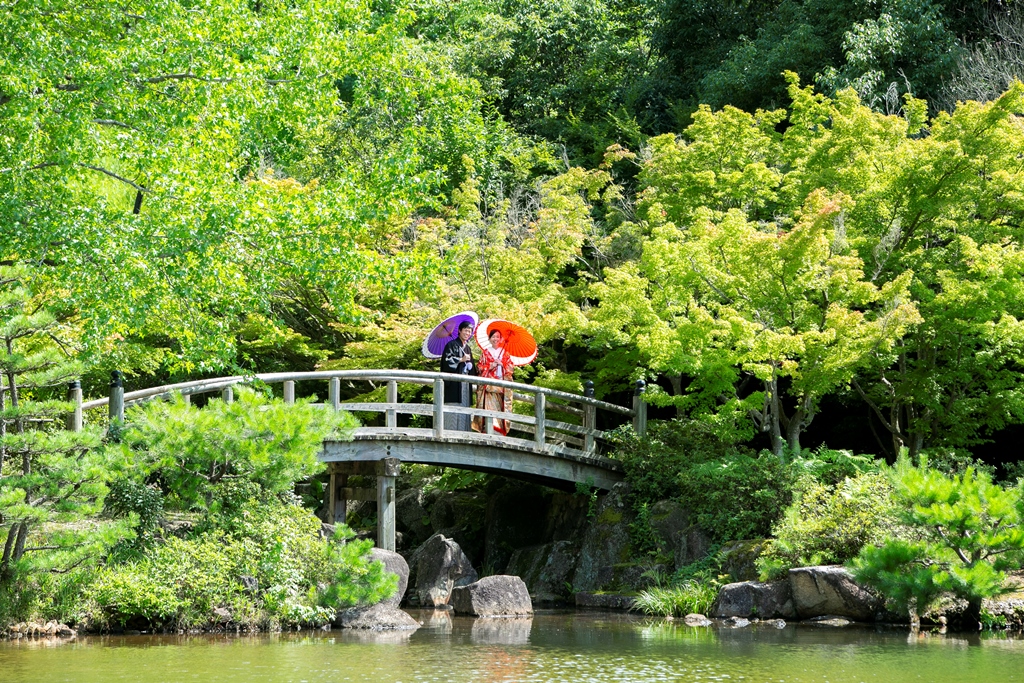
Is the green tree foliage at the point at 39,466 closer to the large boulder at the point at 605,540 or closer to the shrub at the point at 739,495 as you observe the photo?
the large boulder at the point at 605,540

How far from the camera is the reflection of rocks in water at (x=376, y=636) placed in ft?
38.4

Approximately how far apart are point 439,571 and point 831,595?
18.1 feet

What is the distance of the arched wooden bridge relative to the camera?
15117 millimetres

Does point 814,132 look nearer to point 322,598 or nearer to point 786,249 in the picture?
point 786,249

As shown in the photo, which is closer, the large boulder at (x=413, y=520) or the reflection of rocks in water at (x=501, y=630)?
the reflection of rocks in water at (x=501, y=630)

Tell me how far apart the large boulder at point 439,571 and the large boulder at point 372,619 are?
Answer: 3330mm

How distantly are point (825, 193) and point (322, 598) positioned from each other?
917cm

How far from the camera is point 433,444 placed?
16062 mm

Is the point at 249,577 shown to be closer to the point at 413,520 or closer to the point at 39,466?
the point at 39,466

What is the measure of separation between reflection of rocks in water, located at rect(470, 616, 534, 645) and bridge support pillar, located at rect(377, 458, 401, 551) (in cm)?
198

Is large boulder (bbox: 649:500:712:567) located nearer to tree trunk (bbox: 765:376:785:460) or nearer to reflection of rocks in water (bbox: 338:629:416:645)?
tree trunk (bbox: 765:376:785:460)

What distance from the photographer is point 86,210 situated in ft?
38.5

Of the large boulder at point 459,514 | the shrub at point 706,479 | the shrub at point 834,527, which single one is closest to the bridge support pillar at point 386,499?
the shrub at point 706,479

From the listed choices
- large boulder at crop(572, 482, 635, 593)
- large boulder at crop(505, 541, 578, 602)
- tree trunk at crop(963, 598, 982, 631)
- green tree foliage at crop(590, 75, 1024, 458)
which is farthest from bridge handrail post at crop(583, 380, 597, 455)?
tree trunk at crop(963, 598, 982, 631)
